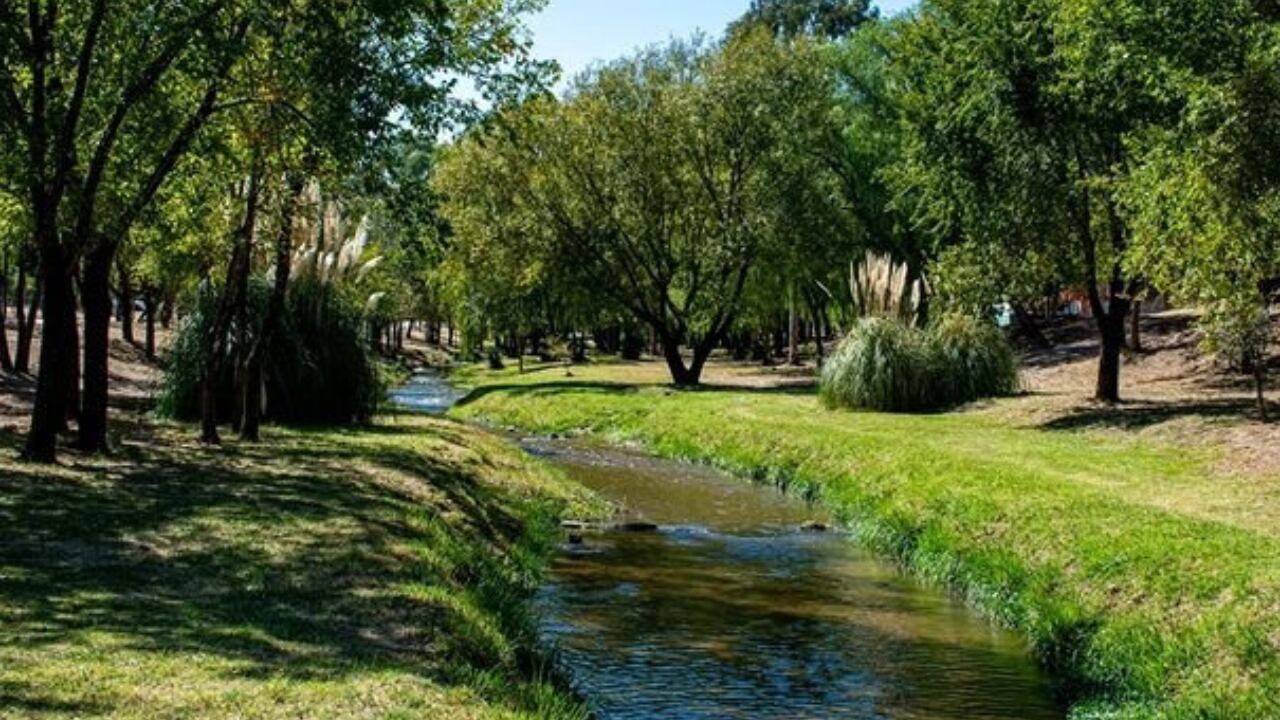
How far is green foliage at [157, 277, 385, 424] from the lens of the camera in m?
19.4

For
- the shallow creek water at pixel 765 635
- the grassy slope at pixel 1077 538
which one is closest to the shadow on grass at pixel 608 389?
the grassy slope at pixel 1077 538

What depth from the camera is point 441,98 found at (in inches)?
628

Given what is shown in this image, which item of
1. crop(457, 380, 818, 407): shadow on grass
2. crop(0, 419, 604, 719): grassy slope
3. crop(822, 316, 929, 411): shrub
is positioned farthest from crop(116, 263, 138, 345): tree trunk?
crop(0, 419, 604, 719): grassy slope

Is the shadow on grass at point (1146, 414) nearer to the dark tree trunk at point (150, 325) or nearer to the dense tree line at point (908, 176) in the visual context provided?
the dense tree line at point (908, 176)

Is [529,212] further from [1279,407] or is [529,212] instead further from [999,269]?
[1279,407]

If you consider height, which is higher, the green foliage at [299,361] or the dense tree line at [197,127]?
the dense tree line at [197,127]

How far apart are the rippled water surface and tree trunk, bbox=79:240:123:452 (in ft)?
18.8

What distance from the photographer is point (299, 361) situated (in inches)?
779

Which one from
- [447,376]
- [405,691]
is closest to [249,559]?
[405,691]

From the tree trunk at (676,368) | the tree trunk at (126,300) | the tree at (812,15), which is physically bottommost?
the tree trunk at (676,368)

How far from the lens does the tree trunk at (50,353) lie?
13641mm

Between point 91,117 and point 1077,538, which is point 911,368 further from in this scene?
point 91,117

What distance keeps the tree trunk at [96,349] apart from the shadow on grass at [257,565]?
0.49 m

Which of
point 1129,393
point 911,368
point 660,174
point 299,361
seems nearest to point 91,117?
point 299,361
